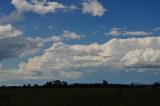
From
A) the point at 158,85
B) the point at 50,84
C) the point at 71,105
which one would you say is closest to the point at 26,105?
the point at 71,105

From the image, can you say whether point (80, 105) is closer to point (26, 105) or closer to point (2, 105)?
point (26, 105)

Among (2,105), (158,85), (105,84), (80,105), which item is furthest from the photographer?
(105,84)

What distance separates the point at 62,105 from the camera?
111ft

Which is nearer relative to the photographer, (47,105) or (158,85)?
(47,105)

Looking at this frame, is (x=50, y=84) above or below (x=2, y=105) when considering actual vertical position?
above

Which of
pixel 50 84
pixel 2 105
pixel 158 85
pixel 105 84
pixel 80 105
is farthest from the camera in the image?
pixel 50 84

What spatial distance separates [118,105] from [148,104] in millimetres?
2711

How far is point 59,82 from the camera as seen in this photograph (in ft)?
461

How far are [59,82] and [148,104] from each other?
106 m

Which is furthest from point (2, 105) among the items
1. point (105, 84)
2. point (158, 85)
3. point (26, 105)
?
point (105, 84)

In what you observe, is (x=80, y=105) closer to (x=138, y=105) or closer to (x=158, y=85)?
(x=138, y=105)

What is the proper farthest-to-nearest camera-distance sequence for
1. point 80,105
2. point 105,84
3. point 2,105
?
point 105,84 < point 2,105 < point 80,105

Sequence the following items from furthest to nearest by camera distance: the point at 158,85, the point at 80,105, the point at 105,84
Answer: the point at 105,84 < the point at 158,85 < the point at 80,105

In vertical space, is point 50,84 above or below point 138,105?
above
